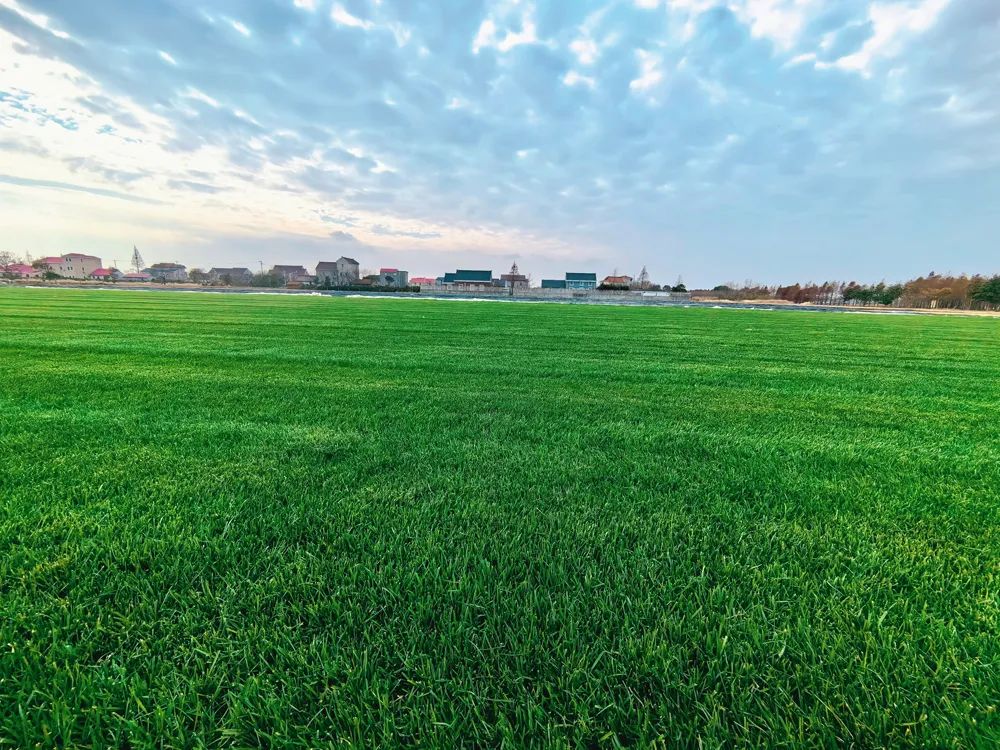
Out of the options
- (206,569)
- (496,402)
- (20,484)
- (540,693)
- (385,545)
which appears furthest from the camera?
(496,402)

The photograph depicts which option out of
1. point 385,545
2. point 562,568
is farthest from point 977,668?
point 385,545

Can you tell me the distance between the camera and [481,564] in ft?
5.78

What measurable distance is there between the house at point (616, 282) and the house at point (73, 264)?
123 meters

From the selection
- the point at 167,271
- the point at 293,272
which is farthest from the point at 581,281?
the point at 167,271

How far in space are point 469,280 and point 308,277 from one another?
37005 mm

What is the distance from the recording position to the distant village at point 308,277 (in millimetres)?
82750

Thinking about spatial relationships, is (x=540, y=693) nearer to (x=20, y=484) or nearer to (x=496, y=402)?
(x=20, y=484)

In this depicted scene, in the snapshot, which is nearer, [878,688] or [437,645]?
[878,688]

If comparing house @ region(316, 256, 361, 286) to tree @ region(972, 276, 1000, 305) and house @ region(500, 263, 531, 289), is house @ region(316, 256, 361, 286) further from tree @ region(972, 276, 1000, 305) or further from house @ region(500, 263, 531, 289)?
tree @ region(972, 276, 1000, 305)

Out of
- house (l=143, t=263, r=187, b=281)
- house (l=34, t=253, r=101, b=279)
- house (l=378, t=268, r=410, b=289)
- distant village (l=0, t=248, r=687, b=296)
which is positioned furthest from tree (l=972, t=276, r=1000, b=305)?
house (l=34, t=253, r=101, b=279)

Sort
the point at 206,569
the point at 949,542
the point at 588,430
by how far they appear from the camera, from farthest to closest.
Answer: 1. the point at 588,430
2. the point at 949,542
3. the point at 206,569

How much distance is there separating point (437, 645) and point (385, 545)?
60cm

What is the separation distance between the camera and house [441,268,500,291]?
8774cm

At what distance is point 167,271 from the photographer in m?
106
